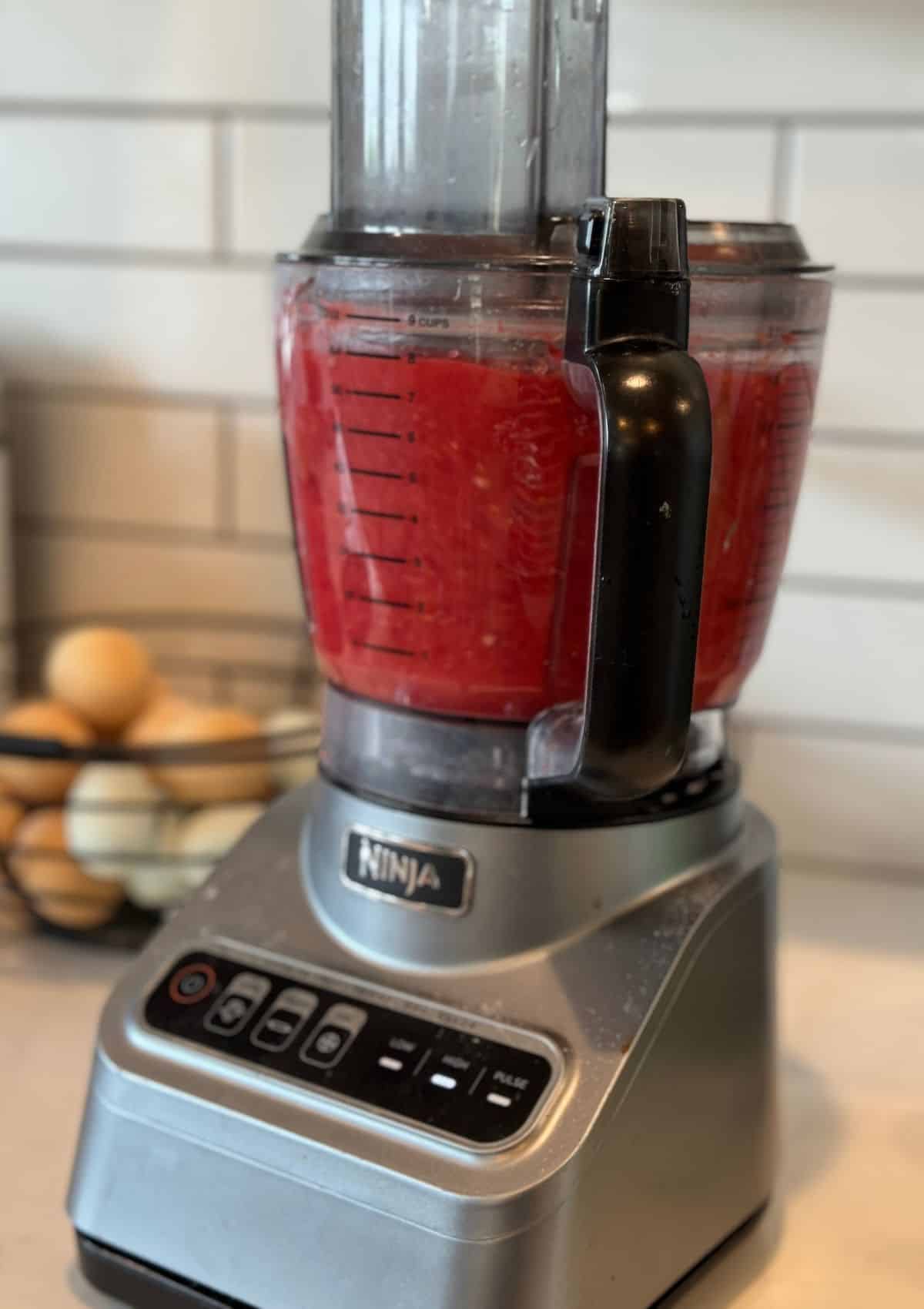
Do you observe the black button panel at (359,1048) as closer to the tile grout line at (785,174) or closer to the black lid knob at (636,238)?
the black lid knob at (636,238)

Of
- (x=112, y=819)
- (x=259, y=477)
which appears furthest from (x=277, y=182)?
(x=112, y=819)

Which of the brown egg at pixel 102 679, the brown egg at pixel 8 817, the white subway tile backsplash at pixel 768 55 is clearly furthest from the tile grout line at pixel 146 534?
the white subway tile backsplash at pixel 768 55

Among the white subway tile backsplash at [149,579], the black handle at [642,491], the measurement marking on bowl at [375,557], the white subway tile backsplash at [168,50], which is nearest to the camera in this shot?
the black handle at [642,491]

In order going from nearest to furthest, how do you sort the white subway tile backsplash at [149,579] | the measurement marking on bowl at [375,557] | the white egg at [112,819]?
the measurement marking on bowl at [375,557] → the white egg at [112,819] → the white subway tile backsplash at [149,579]

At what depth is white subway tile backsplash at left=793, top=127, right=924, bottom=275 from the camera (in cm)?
79

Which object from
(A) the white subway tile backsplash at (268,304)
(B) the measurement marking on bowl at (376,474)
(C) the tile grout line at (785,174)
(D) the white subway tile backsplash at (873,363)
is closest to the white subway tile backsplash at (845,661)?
(A) the white subway tile backsplash at (268,304)

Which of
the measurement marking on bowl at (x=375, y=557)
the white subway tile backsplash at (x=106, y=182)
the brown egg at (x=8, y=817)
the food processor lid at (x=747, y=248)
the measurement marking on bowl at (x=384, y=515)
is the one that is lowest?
the brown egg at (x=8, y=817)

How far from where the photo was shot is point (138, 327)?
0.94m

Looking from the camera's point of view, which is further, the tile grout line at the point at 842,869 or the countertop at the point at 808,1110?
the tile grout line at the point at 842,869

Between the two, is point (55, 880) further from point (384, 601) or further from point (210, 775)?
point (384, 601)

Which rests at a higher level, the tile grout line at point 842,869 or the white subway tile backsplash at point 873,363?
the white subway tile backsplash at point 873,363

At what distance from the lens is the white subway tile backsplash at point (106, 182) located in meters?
0.90

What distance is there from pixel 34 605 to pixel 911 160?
0.64 meters

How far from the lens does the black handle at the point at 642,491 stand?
0.40 m
